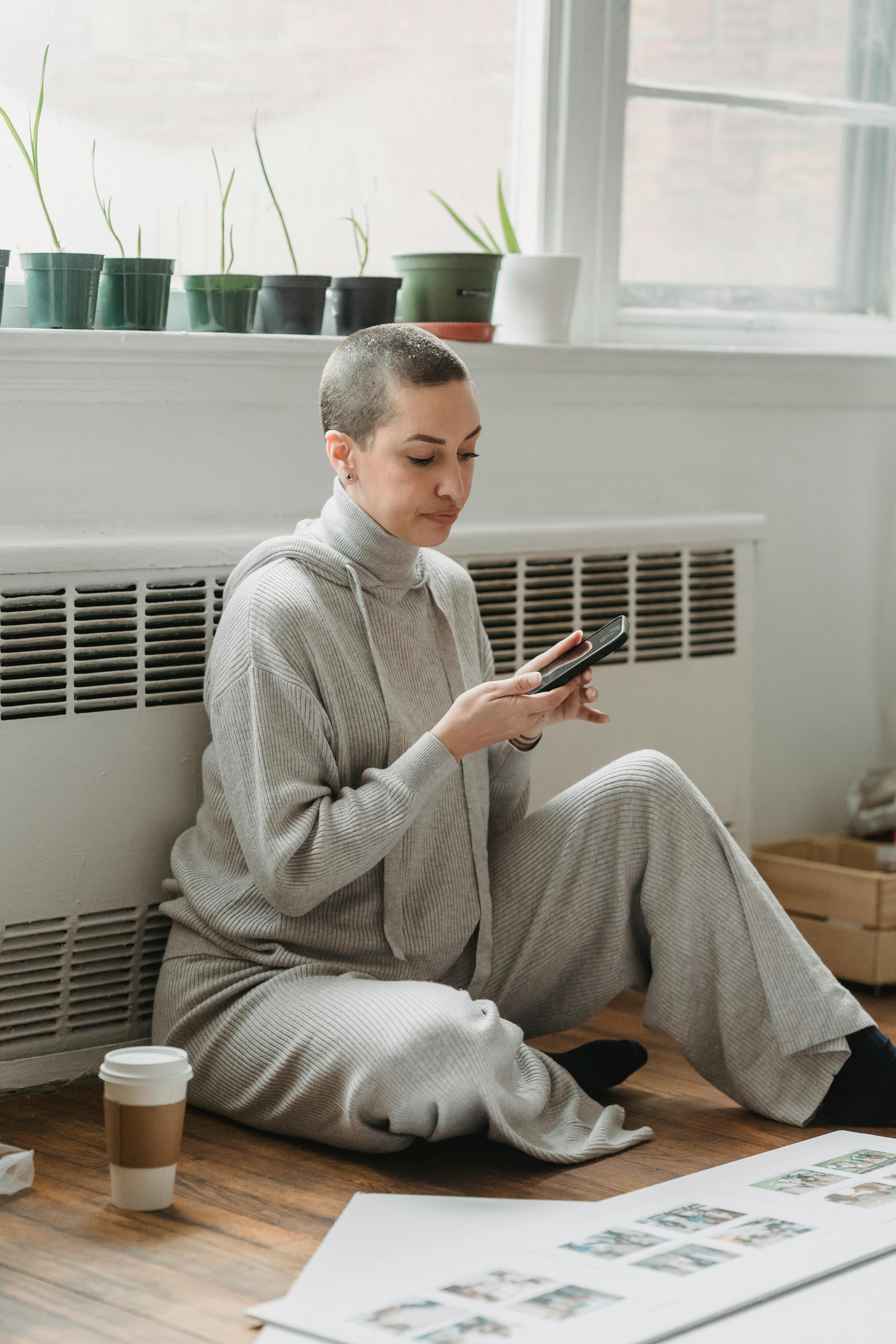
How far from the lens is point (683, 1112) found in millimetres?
1939

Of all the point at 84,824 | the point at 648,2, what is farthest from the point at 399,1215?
the point at 648,2

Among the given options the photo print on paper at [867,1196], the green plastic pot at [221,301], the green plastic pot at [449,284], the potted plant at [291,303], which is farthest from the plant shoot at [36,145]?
the photo print on paper at [867,1196]

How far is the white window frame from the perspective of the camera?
8.21 ft

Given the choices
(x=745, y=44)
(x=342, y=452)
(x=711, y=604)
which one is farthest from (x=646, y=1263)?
(x=745, y=44)

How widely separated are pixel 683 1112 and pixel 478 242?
127 cm

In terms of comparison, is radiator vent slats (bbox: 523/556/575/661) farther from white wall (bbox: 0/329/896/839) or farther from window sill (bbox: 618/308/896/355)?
window sill (bbox: 618/308/896/355)

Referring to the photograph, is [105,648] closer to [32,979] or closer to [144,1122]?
[32,979]

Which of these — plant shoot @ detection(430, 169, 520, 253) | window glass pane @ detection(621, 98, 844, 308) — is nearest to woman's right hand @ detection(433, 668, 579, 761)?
plant shoot @ detection(430, 169, 520, 253)

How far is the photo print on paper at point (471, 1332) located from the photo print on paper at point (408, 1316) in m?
0.01

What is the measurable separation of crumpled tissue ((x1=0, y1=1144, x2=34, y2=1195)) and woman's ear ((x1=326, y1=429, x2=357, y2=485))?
0.81 meters

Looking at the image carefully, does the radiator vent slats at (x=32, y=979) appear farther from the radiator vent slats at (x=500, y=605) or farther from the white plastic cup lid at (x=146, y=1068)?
the radiator vent slats at (x=500, y=605)

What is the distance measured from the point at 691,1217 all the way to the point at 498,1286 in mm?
253

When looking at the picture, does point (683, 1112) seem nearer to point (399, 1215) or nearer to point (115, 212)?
point (399, 1215)

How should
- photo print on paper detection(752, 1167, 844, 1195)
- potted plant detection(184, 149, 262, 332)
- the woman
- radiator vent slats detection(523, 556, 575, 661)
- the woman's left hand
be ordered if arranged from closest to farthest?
photo print on paper detection(752, 1167, 844, 1195) < the woman < the woman's left hand < potted plant detection(184, 149, 262, 332) < radiator vent slats detection(523, 556, 575, 661)
